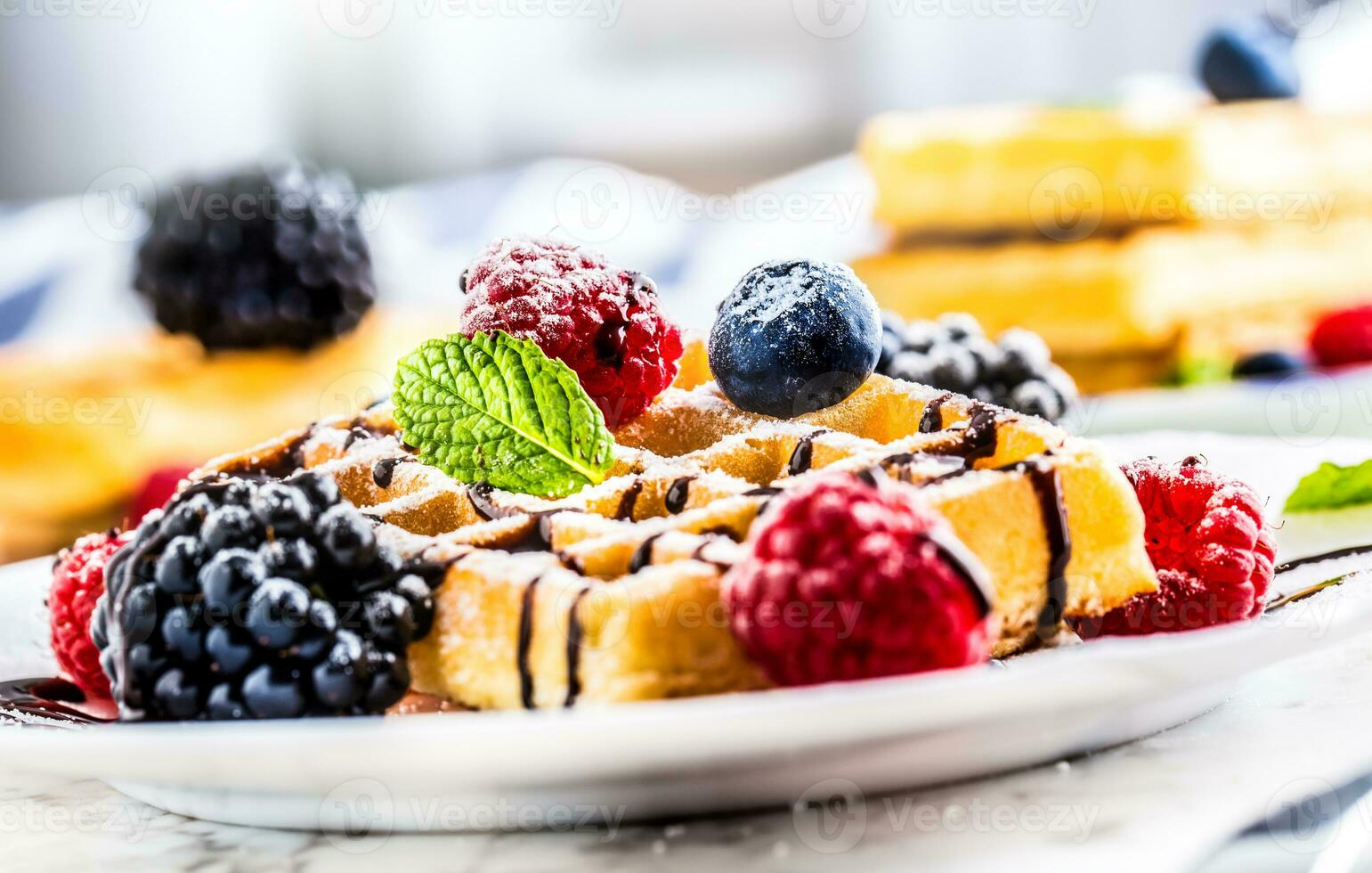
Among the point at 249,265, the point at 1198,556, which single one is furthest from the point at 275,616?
the point at 249,265

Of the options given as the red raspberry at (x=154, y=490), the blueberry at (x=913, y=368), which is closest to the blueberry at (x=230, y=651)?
the blueberry at (x=913, y=368)

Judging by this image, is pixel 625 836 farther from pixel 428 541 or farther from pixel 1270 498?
pixel 1270 498

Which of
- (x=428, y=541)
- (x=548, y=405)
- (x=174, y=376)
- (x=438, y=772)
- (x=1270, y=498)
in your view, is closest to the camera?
(x=438, y=772)

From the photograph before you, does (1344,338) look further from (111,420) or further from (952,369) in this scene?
(111,420)

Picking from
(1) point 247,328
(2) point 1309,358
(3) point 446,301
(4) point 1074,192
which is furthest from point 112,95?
(2) point 1309,358

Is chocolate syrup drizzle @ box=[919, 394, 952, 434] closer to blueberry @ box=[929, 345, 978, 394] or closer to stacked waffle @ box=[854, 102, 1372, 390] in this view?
blueberry @ box=[929, 345, 978, 394]

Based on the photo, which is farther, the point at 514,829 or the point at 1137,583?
the point at 1137,583
